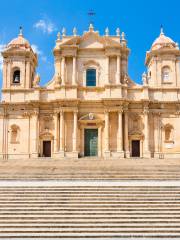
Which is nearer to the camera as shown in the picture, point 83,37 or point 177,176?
point 177,176

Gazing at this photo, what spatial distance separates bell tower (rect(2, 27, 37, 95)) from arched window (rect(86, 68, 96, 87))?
19.1ft

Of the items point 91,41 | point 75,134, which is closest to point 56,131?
point 75,134

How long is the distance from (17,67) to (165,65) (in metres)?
14.8

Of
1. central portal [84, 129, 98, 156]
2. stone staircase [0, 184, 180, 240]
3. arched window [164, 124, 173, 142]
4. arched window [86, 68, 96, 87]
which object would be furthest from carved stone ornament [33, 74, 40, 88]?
stone staircase [0, 184, 180, 240]

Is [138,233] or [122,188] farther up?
[122,188]

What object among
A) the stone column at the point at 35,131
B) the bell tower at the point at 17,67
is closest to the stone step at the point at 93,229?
the stone column at the point at 35,131

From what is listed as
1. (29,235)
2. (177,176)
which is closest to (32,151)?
(177,176)

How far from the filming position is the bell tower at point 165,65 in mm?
38438

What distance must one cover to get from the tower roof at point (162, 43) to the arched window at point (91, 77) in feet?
22.6

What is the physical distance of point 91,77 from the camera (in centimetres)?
3812

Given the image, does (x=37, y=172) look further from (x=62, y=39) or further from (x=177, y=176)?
(x=62, y=39)

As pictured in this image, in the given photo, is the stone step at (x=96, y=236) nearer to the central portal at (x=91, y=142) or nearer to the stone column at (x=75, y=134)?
the stone column at (x=75, y=134)

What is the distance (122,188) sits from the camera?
64.5 ft

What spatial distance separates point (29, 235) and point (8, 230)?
3.27ft
